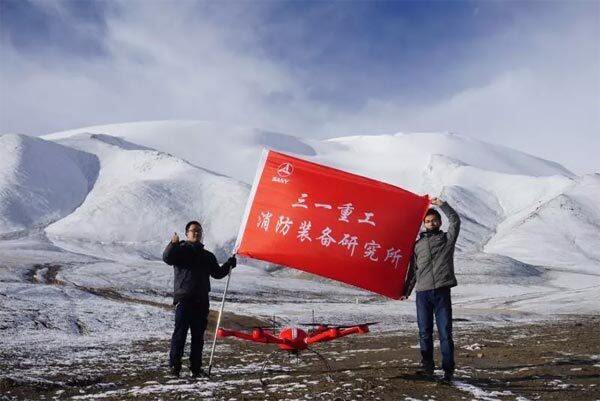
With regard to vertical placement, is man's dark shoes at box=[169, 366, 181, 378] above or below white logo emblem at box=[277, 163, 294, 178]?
below

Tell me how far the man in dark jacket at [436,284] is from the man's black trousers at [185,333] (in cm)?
370

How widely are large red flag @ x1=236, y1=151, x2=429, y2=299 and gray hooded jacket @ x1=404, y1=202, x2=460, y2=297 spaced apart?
1016mm

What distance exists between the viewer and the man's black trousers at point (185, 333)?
9391 millimetres

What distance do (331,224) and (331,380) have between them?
310 cm

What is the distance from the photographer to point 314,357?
488 inches

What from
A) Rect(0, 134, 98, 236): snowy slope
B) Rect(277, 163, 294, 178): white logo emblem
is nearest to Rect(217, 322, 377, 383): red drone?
Rect(277, 163, 294, 178): white logo emblem

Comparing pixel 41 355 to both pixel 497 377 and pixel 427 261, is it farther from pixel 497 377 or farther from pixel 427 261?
pixel 497 377

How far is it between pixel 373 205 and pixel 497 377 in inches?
147

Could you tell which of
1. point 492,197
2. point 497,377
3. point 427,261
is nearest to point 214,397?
point 427,261

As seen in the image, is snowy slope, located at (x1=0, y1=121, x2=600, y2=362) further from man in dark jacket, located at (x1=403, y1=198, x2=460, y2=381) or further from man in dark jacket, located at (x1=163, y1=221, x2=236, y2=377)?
man in dark jacket, located at (x1=403, y1=198, x2=460, y2=381)

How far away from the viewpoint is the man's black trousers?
370 inches

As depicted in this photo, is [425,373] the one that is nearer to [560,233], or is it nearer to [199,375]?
[199,375]

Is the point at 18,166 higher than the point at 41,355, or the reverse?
the point at 18,166

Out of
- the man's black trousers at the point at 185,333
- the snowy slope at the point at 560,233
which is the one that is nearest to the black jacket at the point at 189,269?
the man's black trousers at the point at 185,333
